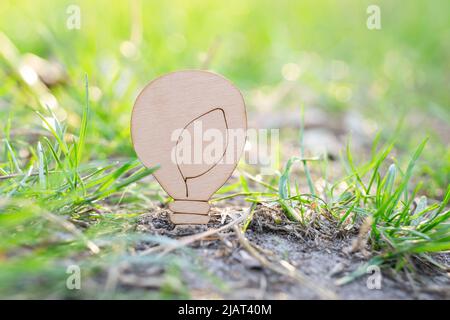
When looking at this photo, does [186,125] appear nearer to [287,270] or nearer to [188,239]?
[188,239]

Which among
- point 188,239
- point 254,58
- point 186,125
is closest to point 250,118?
point 254,58

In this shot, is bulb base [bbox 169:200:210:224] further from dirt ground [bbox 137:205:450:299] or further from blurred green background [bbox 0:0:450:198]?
blurred green background [bbox 0:0:450:198]

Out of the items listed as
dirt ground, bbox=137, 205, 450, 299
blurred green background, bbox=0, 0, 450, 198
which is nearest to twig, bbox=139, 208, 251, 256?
dirt ground, bbox=137, 205, 450, 299

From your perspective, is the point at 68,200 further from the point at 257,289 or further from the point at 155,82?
the point at 257,289

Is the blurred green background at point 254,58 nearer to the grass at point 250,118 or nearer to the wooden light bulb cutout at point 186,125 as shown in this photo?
the grass at point 250,118

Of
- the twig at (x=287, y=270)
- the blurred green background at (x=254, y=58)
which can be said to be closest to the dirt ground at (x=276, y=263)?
the twig at (x=287, y=270)

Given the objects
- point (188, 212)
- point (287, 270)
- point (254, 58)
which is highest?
point (254, 58)
